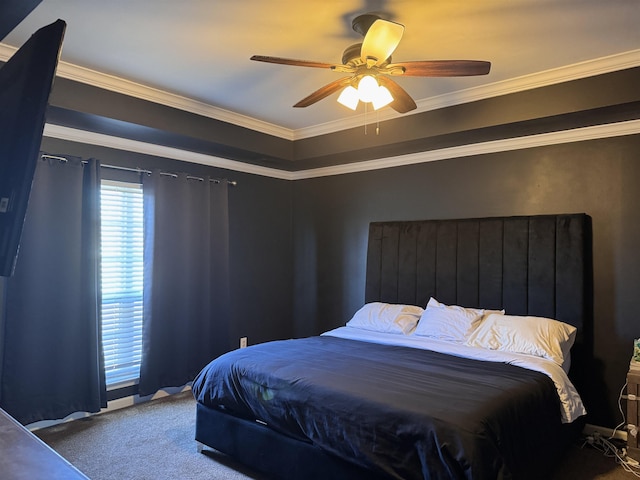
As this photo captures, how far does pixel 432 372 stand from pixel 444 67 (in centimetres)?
172

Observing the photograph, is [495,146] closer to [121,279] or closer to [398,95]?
[398,95]

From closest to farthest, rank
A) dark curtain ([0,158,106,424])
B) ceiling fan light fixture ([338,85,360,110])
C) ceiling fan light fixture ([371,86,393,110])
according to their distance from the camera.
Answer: ceiling fan light fixture ([371,86,393,110])
ceiling fan light fixture ([338,85,360,110])
dark curtain ([0,158,106,424])

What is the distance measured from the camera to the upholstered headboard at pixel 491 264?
339cm

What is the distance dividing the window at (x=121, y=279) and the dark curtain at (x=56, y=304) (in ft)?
0.70

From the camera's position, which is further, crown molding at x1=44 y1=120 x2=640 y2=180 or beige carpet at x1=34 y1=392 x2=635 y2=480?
crown molding at x1=44 y1=120 x2=640 y2=180

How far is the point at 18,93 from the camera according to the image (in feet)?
3.67

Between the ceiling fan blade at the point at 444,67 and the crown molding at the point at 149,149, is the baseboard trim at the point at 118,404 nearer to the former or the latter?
the crown molding at the point at 149,149

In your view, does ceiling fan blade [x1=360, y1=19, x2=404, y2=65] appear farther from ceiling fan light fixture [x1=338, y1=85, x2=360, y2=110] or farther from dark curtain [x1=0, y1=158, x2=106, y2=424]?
dark curtain [x1=0, y1=158, x2=106, y2=424]

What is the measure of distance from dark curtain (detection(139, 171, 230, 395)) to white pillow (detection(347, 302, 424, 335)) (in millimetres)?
1366

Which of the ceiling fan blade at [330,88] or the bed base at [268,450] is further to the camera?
the ceiling fan blade at [330,88]

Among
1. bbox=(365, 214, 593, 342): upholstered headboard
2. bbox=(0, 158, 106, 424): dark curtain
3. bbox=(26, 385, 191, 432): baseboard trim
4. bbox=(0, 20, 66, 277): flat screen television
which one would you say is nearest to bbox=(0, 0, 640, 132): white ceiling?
bbox=(0, 158, 106, 424): dark curtain

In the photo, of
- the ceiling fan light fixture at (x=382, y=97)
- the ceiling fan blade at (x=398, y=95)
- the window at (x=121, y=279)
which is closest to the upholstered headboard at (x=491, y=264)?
the ceiling fan blade at (x=398, y=95)

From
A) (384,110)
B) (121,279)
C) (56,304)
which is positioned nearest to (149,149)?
(121,279)

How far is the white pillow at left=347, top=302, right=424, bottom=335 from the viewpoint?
383 cm
